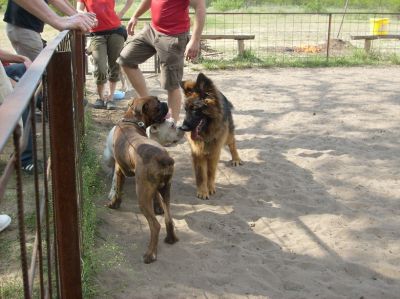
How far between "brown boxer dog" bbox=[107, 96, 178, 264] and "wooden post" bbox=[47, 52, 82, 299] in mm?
914

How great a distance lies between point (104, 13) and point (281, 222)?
410 centimetres

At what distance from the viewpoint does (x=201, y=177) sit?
435 cm

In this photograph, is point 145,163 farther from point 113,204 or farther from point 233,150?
point 233,150

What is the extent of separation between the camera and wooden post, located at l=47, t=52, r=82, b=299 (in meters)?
2.18

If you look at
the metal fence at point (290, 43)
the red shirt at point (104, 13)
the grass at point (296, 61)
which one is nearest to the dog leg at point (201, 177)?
the red shirt at point (104, 13)

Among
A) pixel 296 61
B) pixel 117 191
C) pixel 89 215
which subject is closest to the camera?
pixel 89 215

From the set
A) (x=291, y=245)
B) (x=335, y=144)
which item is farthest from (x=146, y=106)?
(x=335, y=144)

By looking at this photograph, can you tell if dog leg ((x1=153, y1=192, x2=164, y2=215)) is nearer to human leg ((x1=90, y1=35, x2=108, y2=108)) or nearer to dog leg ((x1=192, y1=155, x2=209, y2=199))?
dog leg ((x1=192, y1=155, x2=209, y2=199))

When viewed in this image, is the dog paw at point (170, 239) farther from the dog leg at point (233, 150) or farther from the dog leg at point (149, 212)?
the dog leg at point (233, 150)

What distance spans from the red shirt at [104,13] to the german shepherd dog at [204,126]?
109 inches

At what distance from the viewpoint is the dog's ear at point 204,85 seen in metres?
4.14

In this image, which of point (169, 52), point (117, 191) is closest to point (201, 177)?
point (117, 191)

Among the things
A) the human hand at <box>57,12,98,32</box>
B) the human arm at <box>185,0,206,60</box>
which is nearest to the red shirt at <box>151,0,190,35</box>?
the human arm at <box>185,0,206,60</box>

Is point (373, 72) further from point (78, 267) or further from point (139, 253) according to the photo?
point (78, 267)
